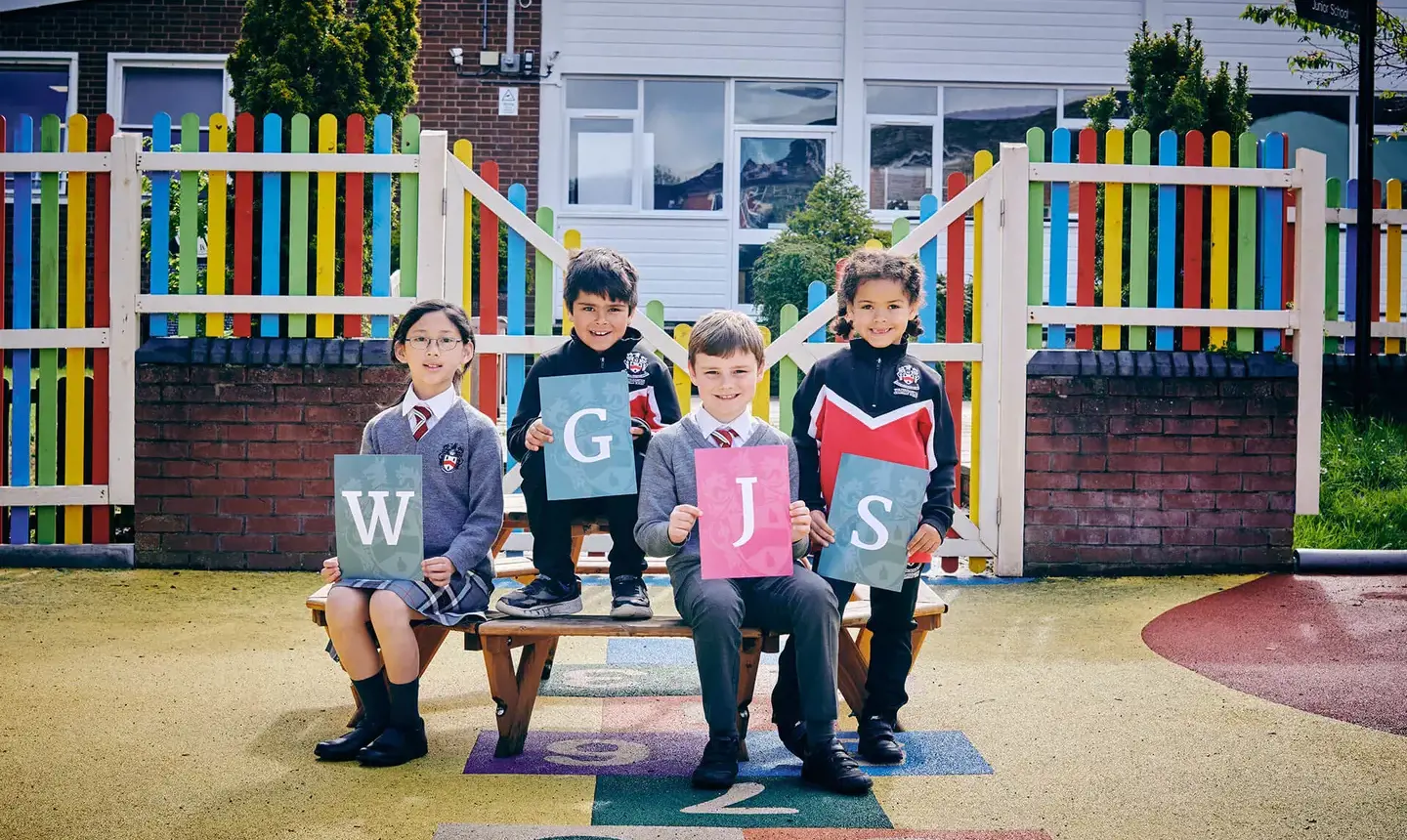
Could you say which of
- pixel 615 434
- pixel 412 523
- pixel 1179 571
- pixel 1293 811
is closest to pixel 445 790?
pixel 412 523

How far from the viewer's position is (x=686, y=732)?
4.11 meters

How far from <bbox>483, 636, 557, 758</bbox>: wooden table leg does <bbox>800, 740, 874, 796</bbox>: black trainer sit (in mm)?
831

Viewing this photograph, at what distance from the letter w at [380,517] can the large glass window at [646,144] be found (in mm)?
13221

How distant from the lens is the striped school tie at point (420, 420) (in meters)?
3.92

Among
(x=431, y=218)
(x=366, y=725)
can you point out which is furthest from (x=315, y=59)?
(x=366, y=725)

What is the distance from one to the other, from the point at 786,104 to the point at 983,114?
102 inches

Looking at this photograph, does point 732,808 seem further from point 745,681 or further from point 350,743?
point 350,743

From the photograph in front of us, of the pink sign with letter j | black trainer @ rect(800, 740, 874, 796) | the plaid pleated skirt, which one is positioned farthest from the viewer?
the plaid pleated skirt

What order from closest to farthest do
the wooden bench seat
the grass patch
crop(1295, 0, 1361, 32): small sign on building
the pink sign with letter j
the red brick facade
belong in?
the pink sign with letter j, the wooden bench seat, the grass patch, crop(1295, 0, 1361, 32): small sign on building, the red brick facade

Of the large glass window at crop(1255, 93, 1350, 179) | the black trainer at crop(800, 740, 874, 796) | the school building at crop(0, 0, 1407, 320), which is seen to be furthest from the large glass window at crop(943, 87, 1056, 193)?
the black trainer at crop(800, 740, 874, 796)

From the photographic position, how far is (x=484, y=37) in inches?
631

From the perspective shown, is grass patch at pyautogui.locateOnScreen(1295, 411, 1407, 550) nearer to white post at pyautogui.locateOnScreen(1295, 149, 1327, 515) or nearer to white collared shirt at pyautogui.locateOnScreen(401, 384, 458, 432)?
white post at pyautogui.locateOnScreen(1295, 149, 1327, 515)

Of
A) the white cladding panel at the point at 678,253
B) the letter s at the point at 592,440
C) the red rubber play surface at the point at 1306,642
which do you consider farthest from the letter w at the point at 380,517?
the white cladding panel at the point at 678,253

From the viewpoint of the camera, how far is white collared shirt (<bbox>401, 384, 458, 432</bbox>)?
393 cm
